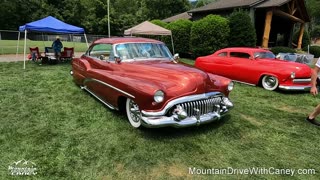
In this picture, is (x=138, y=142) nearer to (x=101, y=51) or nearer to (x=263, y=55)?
(x=101, y=51)

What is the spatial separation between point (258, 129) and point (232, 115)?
2.58 feet

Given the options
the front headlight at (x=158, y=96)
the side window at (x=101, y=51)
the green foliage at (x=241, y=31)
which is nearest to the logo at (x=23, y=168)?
the front headlight at (x=158, y=96)

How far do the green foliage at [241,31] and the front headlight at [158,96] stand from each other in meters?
13.7

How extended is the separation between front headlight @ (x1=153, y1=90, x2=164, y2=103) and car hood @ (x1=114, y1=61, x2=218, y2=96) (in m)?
0.09

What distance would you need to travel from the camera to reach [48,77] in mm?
9633

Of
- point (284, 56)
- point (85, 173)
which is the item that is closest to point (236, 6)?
point (284, 56)

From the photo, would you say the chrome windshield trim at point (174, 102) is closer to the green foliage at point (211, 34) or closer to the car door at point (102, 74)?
the car door at point (102, 74)

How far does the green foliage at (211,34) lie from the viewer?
15906 mm

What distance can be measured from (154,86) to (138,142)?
947mm

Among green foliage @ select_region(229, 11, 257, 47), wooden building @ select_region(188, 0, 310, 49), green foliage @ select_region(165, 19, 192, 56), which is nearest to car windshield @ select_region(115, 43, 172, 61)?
green foliage @ select_region(229, 11, 257, 47)

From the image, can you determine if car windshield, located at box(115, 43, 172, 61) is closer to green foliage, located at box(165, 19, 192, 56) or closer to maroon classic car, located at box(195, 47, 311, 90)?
maroon classic car, located at box(195, 47, 311, 90)

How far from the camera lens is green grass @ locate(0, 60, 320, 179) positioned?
3455 millimetres

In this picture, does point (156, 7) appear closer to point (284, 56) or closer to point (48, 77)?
point (284, 56)

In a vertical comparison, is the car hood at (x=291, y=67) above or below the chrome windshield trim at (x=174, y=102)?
above
